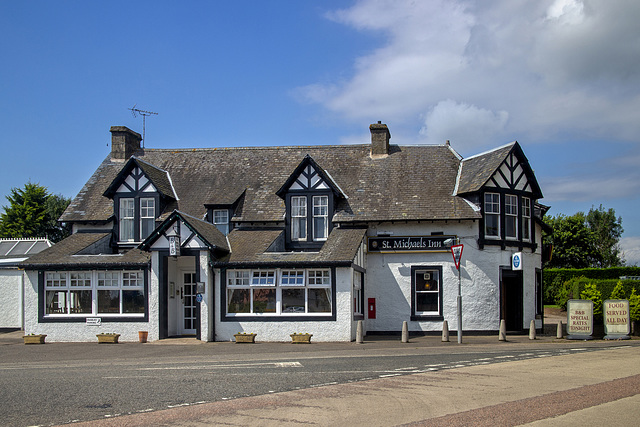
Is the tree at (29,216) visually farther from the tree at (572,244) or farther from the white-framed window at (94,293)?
the tree at (572,244)

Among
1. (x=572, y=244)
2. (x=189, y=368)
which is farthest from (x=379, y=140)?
(x=572, y=244)

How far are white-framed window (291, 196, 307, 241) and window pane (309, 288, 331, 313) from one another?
423 centimetres

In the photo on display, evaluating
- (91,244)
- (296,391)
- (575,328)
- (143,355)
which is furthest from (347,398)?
(91,244)

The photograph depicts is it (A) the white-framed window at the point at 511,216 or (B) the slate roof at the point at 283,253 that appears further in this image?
(A) the white-framed window at the point at 511,216

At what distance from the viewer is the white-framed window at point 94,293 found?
26.0m

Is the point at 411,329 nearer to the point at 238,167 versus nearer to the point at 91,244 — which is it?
the point at 238,167

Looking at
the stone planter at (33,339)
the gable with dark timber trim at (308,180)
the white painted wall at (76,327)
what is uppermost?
the gable with dark timber trim at (308,180)

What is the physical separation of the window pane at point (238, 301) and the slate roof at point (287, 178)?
14.4ft

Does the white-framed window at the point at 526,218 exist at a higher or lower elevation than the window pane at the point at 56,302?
higher

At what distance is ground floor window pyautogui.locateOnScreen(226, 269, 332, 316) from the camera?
24.8m

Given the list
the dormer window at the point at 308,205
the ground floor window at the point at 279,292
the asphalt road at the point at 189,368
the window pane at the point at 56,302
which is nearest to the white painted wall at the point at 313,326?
the ground floor window at the point at 279,292

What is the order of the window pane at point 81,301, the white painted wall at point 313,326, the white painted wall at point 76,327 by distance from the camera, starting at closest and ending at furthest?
the white painted wall at point 313,326 → the white painted wall at point 76,327 → the window pane at point 81,301

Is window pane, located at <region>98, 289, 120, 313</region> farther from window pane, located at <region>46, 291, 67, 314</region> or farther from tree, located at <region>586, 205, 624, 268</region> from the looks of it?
tree, located at <region>586, 205, 624, 268</region>

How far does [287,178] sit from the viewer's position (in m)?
30.1
